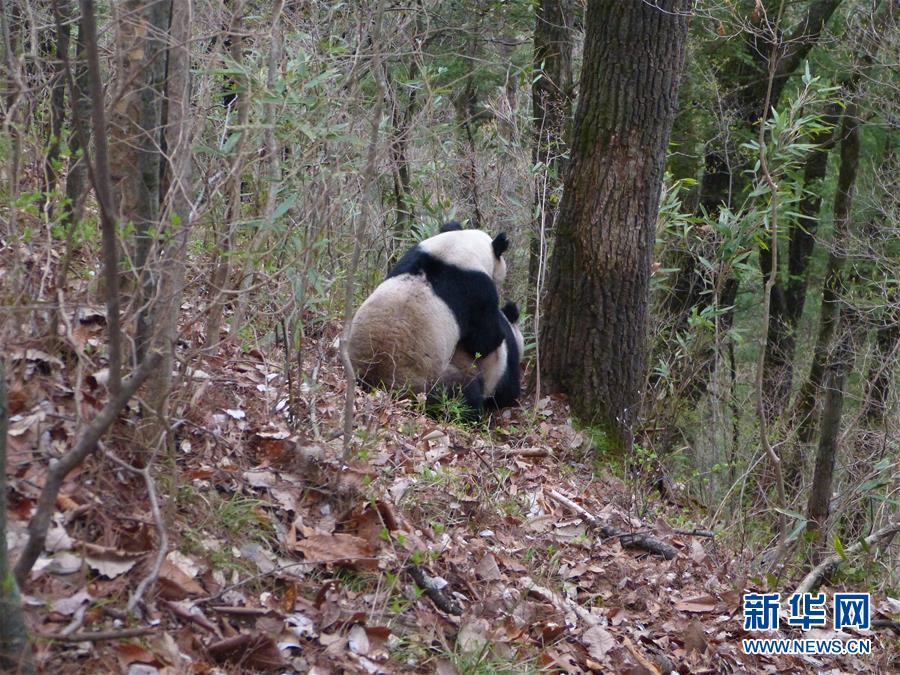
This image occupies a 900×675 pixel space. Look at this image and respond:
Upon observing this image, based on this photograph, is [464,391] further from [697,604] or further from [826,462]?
[826,462]

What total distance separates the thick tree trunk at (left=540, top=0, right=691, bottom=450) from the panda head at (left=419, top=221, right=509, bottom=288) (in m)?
0.62

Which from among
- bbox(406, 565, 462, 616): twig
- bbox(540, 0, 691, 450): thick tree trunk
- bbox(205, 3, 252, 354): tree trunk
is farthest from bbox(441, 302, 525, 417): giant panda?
bbox(406, 565, 462, 616): twig

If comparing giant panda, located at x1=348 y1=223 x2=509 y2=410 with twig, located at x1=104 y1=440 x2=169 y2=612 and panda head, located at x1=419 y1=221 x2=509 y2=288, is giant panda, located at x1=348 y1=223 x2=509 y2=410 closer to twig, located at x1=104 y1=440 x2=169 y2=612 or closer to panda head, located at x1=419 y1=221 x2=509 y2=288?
panda head, located at x1=419 y1=221 x2=509 y2=288

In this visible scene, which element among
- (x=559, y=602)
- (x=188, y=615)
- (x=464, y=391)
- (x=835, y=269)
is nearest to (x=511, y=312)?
(x=464, y=391)

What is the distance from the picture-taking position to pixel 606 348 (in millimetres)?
6879

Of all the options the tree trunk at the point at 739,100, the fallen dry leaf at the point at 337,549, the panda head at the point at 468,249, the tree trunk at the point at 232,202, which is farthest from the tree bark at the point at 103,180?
the tree trunk at the point at 739,100

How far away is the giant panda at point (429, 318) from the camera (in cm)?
664

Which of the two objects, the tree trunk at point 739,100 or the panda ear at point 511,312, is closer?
the panda ear at point 511,312

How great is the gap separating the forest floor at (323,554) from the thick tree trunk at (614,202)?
1.36 meters

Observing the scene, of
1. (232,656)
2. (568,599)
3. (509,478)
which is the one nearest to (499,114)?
(509,478)

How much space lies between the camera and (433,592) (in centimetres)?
389

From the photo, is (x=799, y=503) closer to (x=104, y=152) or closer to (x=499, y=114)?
(x=499, y=114)

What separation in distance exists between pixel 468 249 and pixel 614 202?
1226 millimetres

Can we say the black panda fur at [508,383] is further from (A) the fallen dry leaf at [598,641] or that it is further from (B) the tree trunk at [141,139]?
(B) the tree trunk at [141,139]
